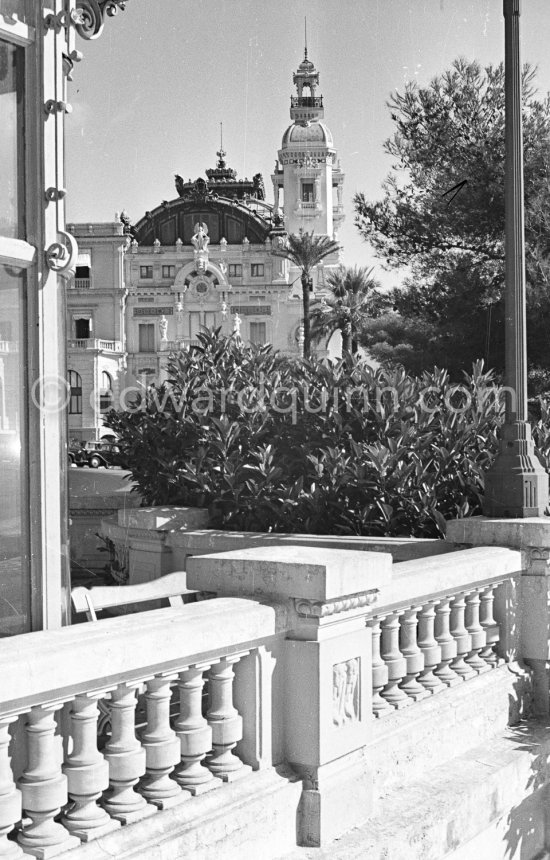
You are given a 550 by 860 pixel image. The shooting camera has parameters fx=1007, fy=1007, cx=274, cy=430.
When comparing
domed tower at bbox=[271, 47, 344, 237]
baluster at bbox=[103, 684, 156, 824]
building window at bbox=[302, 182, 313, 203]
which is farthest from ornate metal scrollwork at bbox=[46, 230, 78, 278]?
building window at bbox=[302, 182, 313, 203]

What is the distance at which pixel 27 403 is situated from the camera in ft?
12.3

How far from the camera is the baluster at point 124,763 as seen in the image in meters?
3.42

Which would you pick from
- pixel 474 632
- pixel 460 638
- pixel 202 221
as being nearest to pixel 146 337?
pixel 202 221

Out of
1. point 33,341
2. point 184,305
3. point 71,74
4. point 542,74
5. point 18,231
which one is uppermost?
point 184,305

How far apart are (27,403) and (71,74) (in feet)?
4.59

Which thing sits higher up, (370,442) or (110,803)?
(370,442)

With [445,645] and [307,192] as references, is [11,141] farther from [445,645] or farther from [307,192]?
[307,192]

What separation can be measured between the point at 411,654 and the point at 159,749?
6.42ft

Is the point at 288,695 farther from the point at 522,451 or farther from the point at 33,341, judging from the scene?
→ the point at 522,451

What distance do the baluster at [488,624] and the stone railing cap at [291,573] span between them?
73.2 inches

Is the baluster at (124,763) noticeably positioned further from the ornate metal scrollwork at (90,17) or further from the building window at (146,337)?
the building window at (146,337)

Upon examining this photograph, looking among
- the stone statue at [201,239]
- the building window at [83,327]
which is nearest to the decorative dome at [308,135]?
the stone statue at [201,239]

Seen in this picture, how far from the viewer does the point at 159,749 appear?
3.58m

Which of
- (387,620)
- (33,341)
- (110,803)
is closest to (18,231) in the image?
(33,341)
